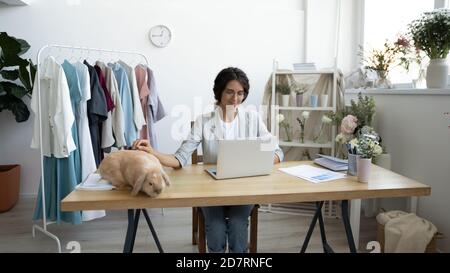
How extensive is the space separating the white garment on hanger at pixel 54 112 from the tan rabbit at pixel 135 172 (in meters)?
1.09

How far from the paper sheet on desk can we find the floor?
0.88 meters

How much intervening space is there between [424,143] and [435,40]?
0.67m

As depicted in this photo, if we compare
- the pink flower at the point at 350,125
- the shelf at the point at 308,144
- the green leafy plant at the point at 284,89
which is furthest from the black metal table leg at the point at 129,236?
the green leafy plant at the point at 284,89

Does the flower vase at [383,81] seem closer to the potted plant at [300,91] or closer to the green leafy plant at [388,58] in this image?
the green leafy plant at [388,58]

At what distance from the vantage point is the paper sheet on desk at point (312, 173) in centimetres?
147

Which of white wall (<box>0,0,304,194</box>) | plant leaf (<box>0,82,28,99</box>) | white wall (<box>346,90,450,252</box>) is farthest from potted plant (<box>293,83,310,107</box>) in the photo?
plant leaf (<box>0,82,28,99</box>)

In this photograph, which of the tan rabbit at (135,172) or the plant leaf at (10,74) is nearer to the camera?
the tan rabbit at (135,172)

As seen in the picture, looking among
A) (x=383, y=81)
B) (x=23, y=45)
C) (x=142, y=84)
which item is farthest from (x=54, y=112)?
(x=383, y=81)

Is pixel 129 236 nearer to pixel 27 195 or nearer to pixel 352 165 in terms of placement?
pixel 352 165

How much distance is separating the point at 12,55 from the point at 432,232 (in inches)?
132

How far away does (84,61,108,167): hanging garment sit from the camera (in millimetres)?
2447

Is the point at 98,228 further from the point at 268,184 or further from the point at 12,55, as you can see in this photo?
the point at 268,184

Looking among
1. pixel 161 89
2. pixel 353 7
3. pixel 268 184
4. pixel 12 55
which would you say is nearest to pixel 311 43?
pixel 353 7

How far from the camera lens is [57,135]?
7.29ft
